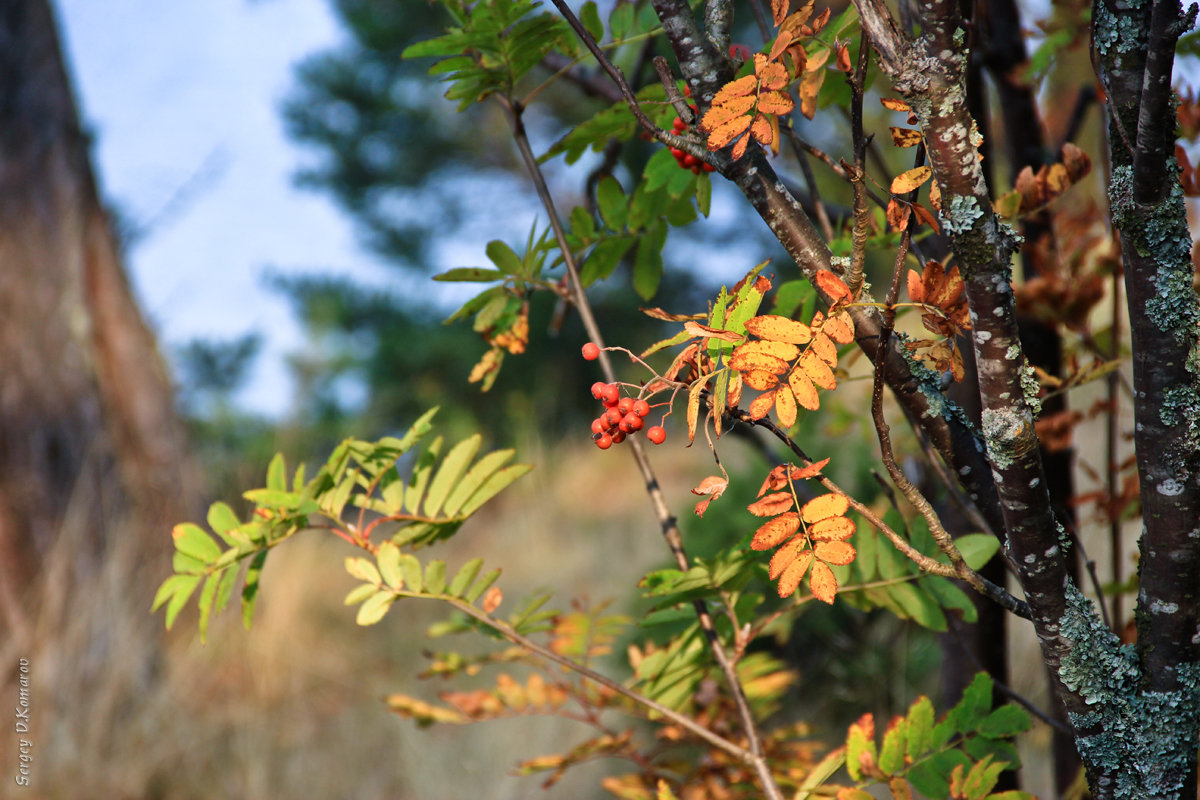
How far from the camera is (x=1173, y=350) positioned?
0.42 metres

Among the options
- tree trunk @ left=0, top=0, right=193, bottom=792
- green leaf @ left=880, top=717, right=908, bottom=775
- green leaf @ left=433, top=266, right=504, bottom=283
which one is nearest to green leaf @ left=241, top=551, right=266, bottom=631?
green leaf @ left=433, top=266, right=504, bottom=283

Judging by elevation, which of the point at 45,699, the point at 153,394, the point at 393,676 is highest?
the point at 153,394

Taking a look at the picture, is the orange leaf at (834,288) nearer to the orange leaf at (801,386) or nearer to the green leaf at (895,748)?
the orange leaf at (801,386)

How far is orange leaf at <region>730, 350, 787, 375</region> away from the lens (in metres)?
0.41

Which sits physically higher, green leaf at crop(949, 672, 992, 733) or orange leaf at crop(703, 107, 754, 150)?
orange leaf at crop(703, 107, 754, 150)

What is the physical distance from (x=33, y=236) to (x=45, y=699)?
1.38 meters

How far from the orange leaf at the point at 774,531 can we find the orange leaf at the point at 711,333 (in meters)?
0.11

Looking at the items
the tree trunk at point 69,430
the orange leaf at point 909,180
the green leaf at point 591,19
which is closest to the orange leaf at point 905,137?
the orange leaf at point 909,180

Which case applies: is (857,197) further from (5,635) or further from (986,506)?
(5,635)

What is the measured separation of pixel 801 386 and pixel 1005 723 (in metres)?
0.35

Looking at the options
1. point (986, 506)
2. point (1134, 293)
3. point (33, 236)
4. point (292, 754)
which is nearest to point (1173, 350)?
point (1134, 293)

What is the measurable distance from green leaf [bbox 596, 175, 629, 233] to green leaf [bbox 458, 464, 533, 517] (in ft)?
0.90

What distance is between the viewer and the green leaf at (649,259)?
77cm

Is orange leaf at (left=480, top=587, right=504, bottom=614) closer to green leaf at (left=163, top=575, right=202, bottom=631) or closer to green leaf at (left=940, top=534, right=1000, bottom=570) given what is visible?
green leaf at (left=163, top=575, right=202, bottom=631)
